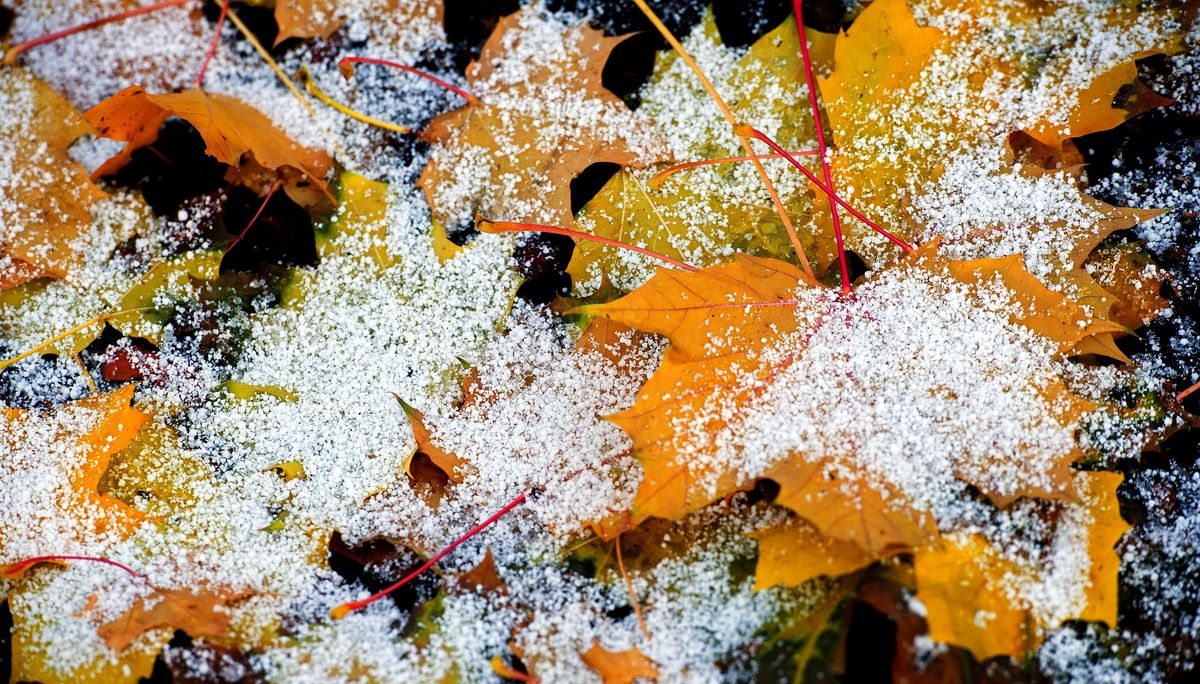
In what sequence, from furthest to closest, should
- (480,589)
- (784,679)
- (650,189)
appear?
(650,189) < (480,589) < (784,679)

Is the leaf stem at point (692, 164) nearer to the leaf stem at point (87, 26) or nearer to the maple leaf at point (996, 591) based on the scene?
the maple leaf at point (996, 591)

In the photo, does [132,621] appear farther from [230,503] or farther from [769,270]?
[769,270]

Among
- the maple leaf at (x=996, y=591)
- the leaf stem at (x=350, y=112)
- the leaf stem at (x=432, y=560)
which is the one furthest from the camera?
the leaf stem at (x=350, y=112)

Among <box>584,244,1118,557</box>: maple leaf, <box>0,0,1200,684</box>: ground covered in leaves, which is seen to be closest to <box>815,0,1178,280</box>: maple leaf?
<box>0,0,1200,684</box>: ground covered in leaves

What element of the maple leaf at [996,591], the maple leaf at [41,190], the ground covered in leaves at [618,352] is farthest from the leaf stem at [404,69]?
the maple leaf at [996,591]

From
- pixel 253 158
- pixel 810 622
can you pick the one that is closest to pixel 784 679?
pixel 810 622

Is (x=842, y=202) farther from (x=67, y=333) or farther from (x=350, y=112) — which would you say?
(x=67, y=333)

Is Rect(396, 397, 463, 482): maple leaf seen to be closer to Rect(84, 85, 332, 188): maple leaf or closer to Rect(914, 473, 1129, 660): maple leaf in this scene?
Rect(84, 85, 332, 188): maple leaf
